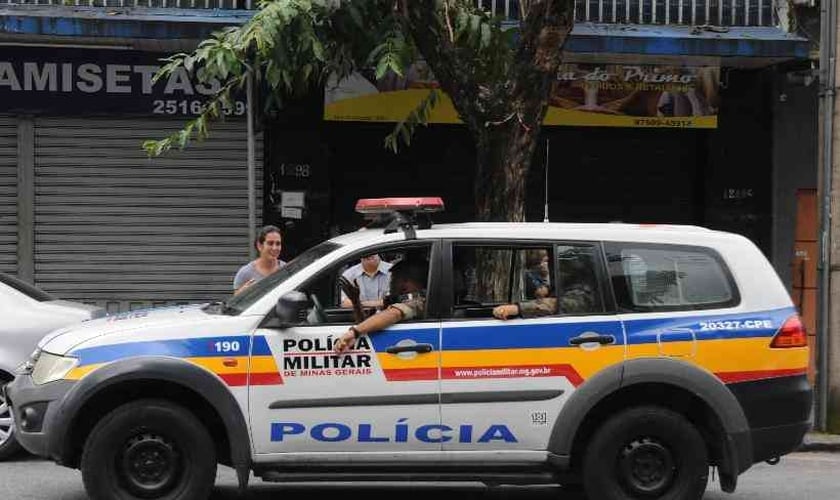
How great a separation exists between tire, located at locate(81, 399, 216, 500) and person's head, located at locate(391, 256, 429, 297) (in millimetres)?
1393

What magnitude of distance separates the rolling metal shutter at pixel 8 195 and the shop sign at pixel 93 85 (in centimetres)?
26

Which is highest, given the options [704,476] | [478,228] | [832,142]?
[832,142]

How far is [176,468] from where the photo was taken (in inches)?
261

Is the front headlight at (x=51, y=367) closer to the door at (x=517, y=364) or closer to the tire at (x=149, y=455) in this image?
the tire at (x=149, y=455)

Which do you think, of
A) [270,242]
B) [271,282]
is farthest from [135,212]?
[271,282]

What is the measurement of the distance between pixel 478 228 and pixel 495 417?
3.72 ft

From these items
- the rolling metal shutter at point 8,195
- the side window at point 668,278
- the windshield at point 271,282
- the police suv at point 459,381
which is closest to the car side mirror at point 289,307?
the police suv at point 459,381

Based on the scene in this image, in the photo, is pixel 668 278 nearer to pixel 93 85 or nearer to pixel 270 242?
pixel 270 242

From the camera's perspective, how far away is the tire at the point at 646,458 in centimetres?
672

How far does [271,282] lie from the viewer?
6.95 m

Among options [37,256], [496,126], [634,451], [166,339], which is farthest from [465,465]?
[37,256]

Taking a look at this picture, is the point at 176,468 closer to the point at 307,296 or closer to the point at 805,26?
the point at 307,296

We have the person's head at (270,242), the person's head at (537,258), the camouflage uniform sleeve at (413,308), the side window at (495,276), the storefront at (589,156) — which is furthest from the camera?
the storefront at (589,156)

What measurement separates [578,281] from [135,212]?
7.75m
